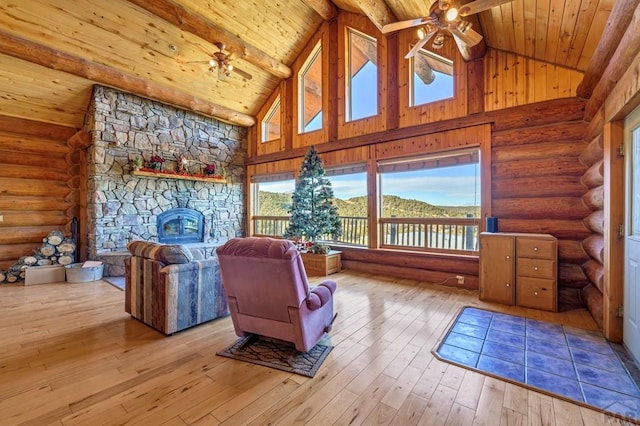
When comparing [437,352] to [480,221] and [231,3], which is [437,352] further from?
[231,3]

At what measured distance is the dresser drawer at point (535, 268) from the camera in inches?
136

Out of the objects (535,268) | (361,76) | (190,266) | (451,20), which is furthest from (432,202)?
(190,266)

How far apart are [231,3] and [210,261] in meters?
5.01

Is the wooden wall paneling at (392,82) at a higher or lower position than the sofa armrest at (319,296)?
higher

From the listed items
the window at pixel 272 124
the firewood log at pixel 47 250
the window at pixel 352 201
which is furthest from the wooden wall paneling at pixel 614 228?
the firewood log at pixel 47 250

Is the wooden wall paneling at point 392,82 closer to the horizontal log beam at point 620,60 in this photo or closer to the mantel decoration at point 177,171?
the horizontal log beam at point 620,60

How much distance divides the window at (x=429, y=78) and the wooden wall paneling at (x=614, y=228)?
257cm

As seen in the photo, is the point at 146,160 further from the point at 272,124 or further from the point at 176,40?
the point at 272,124

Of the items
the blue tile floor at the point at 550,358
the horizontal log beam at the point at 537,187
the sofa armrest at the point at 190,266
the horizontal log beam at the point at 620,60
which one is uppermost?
the horizontal log beam at the point at 620,60

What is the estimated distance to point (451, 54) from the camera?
4719mm

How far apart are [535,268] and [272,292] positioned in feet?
11.3

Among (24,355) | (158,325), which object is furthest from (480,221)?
(24,355)

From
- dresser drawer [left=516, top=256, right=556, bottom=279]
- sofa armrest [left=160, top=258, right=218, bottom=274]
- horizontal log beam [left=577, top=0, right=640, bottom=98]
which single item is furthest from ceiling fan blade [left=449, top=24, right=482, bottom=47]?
sofa armrest [left=160, top=258, right=218, bottom=274]

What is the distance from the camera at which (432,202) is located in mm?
5137
